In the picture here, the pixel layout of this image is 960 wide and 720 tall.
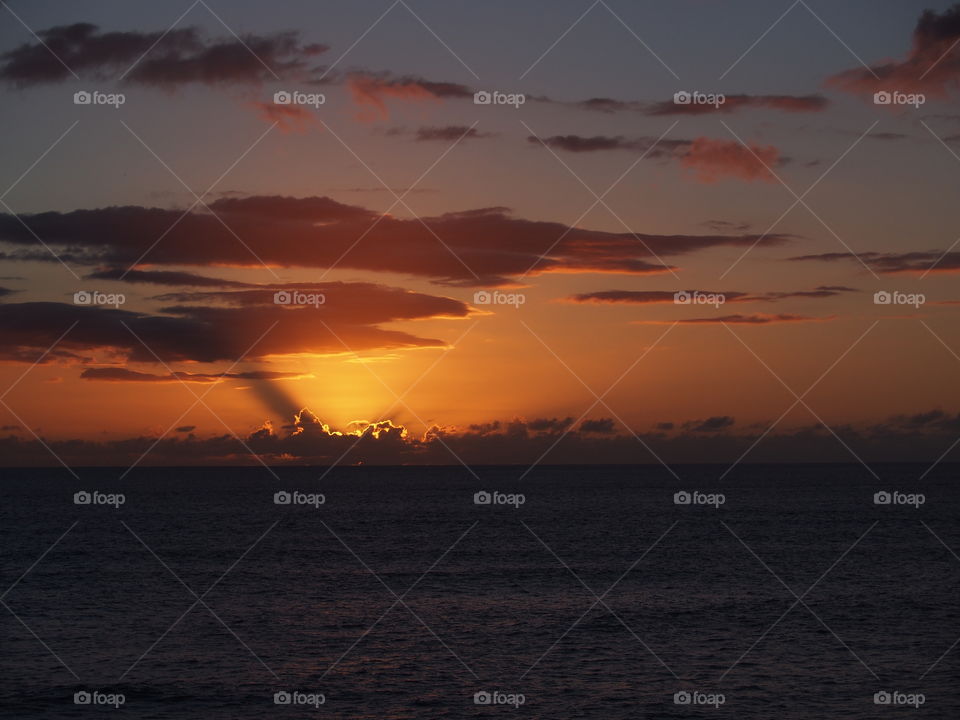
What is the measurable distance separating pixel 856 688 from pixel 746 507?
389 feet

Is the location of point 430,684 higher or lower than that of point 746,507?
lower

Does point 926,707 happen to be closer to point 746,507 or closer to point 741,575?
point 741,575

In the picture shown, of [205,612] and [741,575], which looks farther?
[741,575]

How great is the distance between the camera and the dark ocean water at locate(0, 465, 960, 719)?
39.8m

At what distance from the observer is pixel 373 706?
3862 cm

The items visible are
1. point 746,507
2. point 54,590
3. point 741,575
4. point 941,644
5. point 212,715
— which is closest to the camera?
point 212,715

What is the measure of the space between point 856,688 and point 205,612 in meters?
35.2

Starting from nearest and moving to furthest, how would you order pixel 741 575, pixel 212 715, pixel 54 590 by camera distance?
pixel 212 715
pixel 54 590
pixel 741 575

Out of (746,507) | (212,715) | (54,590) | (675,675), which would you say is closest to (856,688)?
(675,675)

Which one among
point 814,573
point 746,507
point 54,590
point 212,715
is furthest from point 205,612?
point 746,507

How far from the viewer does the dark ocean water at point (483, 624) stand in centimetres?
3978

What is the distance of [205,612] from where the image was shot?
188ft

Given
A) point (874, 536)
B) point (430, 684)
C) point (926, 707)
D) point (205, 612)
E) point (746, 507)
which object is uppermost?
point (746, 507)

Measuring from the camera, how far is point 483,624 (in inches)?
2109
